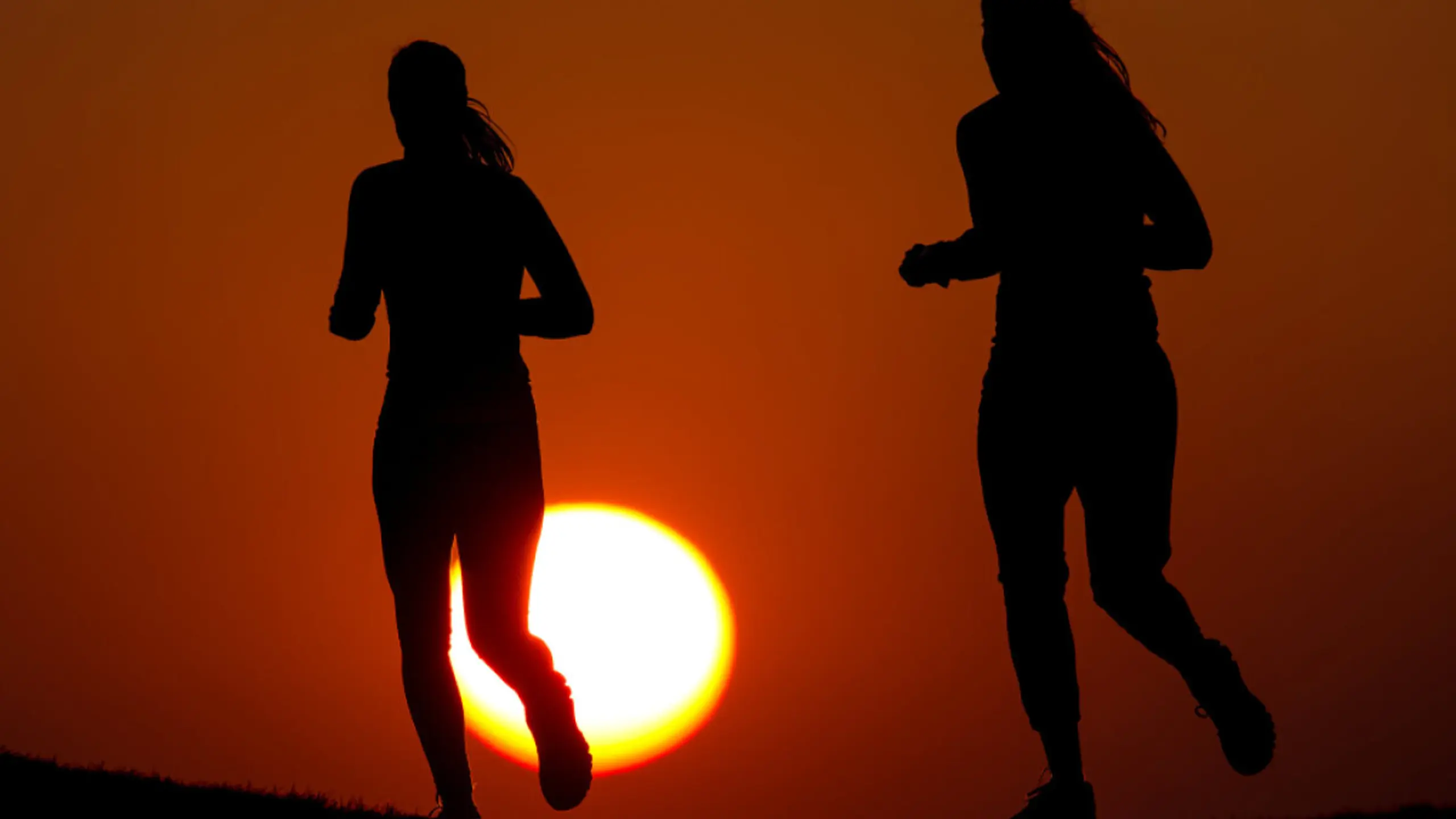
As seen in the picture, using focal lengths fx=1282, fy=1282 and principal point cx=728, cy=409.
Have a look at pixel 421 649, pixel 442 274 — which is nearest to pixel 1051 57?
pixel 442 274

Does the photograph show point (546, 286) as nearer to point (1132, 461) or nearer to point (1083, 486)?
point (1083, 486)

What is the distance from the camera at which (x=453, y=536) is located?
4262 mm

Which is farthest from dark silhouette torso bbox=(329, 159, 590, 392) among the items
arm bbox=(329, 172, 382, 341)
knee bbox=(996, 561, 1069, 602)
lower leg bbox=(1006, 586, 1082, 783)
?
lower leg bbox=(1006, 586, 1082, 783)

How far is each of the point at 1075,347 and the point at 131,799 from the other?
11.9 ft

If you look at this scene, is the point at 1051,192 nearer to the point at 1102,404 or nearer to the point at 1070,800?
the point at 1102,404

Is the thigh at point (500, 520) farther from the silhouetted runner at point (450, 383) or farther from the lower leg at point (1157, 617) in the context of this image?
the lower leg at point (1157, 617)

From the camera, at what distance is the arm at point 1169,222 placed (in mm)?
3885

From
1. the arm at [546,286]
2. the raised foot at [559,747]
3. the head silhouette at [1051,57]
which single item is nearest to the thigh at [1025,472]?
the head silhouette at [1051,57]

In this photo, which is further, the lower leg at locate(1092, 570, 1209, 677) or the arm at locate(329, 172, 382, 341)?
the arm at locate(329, 172, 382, 341)

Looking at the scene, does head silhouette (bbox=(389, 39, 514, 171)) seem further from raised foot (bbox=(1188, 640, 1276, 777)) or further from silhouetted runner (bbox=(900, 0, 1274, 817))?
raised foot (bbox=(1188, 640, 1276, 777))

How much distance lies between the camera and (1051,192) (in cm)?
400

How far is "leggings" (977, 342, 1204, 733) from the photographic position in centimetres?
391

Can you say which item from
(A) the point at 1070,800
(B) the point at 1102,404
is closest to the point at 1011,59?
(B) the point at 1102,404

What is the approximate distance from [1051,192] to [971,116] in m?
0.39
